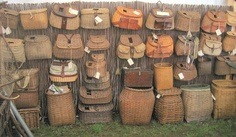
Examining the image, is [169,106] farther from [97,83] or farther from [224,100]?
[97,83]

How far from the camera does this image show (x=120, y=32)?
4.67 metres

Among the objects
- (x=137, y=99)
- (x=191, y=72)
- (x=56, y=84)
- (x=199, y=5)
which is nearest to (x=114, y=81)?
(x=137, y=99)

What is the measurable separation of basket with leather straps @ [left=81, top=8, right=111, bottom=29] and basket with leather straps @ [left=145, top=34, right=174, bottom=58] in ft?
2.35

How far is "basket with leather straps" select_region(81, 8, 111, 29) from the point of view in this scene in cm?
431

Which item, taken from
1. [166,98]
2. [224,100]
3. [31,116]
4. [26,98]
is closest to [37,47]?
[26,98]

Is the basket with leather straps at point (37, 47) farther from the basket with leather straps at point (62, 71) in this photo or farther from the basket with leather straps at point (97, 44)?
the basket with leather straps at point (97, 44)

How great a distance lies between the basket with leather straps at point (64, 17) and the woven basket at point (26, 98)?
1.01 meters

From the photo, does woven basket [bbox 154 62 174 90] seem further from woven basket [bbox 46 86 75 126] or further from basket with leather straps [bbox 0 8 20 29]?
basket with leather straps [bbox 0 8 20 29]

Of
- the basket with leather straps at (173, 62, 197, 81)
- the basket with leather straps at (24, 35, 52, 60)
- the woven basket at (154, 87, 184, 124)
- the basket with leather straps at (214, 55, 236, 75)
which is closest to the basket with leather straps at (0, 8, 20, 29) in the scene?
the basket with leather straps at (24, 35, 52, 60)

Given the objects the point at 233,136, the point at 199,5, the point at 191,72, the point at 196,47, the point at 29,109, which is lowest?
the point at 233,136

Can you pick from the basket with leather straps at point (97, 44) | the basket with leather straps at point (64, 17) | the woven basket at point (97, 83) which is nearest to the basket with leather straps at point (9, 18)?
the basket with leather straps at point (64, 17)

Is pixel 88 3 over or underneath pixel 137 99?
over

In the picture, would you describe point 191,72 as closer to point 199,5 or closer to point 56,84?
point 199,5

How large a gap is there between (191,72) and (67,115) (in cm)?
204
